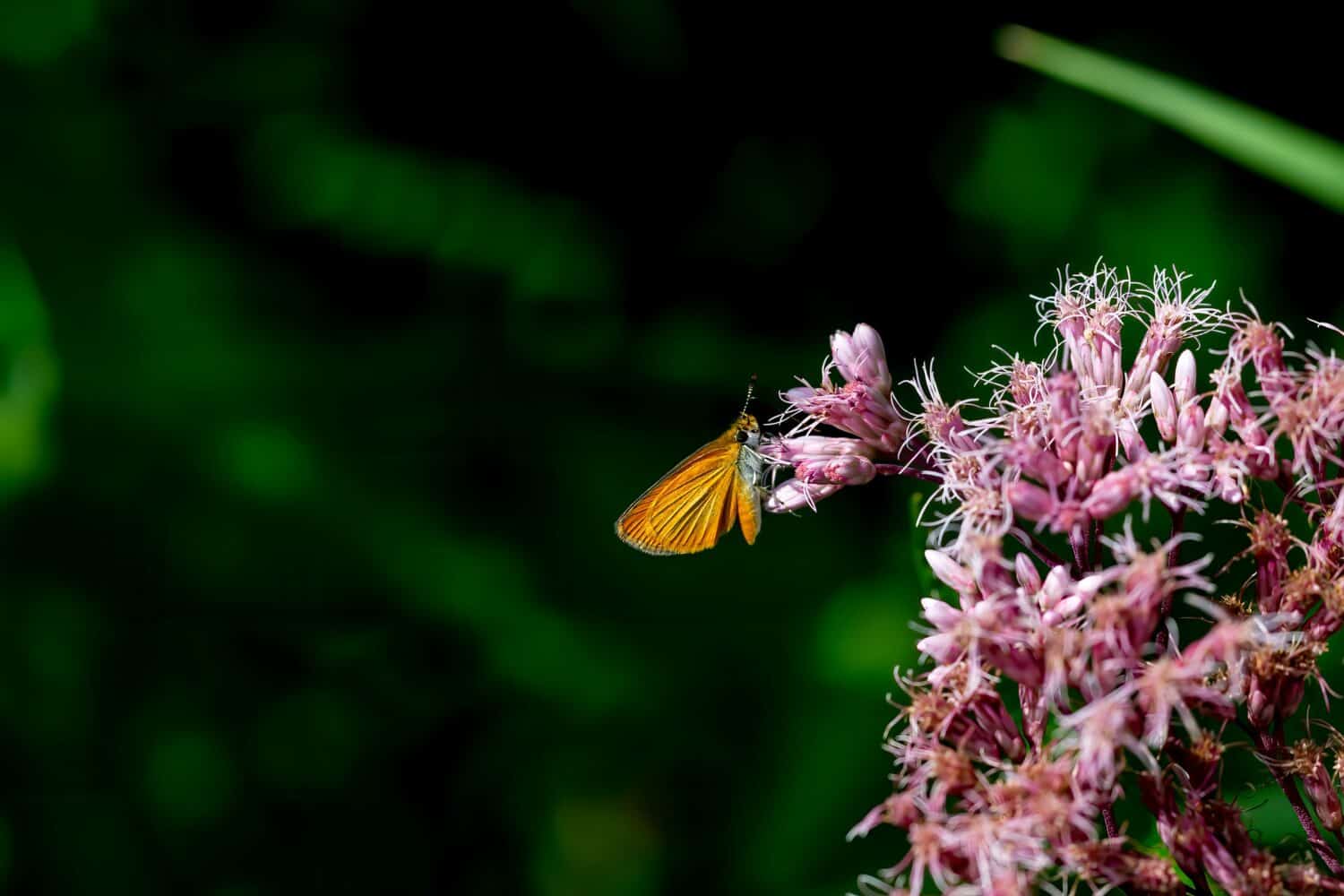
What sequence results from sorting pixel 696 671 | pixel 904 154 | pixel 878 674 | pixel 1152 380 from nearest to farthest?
Result: 1. pixel 1152 380
2. pixel 878 674
3. pixel 696 671
4. pixel 904 154

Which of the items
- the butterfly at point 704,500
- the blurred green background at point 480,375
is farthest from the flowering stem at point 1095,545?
the blurred green background at point 480,375

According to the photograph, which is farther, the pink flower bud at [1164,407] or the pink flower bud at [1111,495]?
the pink flower bud at [1164,407]

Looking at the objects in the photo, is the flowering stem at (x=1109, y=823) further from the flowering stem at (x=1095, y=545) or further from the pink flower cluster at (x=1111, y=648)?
the flowering stem at (x=1095, y=545)

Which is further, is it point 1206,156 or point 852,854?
point 1206,156

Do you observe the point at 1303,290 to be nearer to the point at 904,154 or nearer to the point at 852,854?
the point at 904,154

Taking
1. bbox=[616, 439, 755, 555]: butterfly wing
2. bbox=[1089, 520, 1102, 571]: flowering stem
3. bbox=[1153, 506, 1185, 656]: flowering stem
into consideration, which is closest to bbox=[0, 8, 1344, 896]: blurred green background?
bbox=[616, 439, 755, 555]: butterfly wing

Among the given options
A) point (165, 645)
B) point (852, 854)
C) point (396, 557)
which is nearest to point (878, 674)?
point (852, 854)
